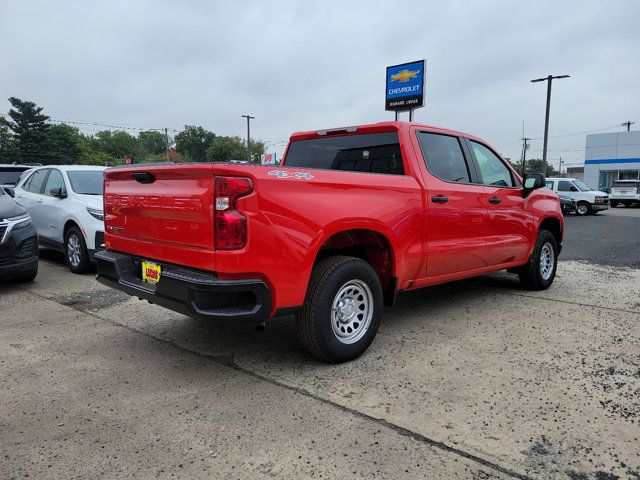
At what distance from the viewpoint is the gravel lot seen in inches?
96.9

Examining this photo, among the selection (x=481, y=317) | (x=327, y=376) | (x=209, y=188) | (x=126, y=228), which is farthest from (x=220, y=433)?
(x=481, y=317)

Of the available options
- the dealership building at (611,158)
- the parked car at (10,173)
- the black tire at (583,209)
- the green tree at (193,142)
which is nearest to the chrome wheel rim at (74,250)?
the parked car at (10,173)

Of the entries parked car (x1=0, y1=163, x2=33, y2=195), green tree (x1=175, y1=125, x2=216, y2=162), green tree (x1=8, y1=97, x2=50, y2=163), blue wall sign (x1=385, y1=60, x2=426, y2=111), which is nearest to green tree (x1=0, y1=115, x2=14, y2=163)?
green tree (x1=8, y1=97, x2=50, y2=163)

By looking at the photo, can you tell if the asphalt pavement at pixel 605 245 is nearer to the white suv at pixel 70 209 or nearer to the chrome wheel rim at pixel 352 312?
the chrome wheel rim at pixel 352 312

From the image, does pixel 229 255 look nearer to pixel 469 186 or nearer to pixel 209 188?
pixel 209 188

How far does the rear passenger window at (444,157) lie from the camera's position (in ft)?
14.7

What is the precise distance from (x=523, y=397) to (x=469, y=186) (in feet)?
7.46

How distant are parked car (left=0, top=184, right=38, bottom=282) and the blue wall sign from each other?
18552 mm

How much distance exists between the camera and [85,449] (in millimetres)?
2570

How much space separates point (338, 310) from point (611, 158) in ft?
160

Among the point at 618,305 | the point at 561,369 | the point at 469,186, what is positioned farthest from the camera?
the point at 618,305

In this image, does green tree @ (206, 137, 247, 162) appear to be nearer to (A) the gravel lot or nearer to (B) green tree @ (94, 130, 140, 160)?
(B) green tree @ (94, 130, 140, 160)

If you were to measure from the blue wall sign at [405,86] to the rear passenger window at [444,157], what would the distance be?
706 inches

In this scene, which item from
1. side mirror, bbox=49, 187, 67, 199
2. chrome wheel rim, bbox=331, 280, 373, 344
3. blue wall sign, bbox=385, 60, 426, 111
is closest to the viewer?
chrome wheel rim, bbox=331, 280, 373, 344
